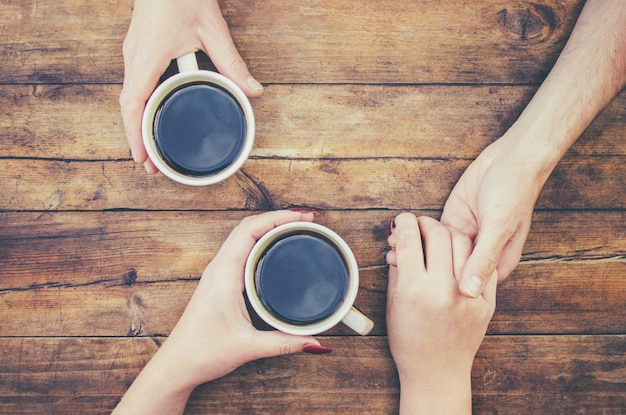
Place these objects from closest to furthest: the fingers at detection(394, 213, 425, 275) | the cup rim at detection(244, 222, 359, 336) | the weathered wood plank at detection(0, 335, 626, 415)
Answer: the cup rim at detection(244, 222, 359, 336)
the fingers at detection(394, 213, 425, 275)
the weathered wood plank at detection(0, 335, 626, 415)

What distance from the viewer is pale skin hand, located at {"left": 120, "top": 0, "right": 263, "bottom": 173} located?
3.05 ft

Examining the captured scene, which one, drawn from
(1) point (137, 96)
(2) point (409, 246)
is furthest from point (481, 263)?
(1) point (137, 96)

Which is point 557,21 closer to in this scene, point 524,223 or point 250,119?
point 524,223

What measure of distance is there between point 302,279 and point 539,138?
572 mm

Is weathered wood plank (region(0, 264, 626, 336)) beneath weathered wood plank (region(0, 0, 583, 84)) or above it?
beneath

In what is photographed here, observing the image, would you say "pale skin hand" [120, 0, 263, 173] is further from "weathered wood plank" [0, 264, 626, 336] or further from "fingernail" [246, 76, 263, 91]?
"weathered wood plank" [0, 264, 626, 336]

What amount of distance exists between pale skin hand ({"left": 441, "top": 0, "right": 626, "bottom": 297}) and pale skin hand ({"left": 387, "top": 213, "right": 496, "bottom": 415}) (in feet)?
0.25

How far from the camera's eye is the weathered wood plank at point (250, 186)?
42.9 inches

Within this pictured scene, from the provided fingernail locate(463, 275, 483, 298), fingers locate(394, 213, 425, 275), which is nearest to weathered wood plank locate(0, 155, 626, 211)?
fingers locate(394, 213, 425, 275)

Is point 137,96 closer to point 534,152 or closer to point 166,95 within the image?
point 166,95

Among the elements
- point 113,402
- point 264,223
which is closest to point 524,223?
point 264,223

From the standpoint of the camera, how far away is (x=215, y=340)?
936 mm

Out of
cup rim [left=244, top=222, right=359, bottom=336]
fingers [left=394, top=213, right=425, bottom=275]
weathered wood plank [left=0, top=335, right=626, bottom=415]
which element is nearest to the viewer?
cup rim [left=244, top=222, right=359, bottom=336]

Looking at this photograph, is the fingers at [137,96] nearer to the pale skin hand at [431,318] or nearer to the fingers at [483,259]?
the pale skin hand at [431,318]
